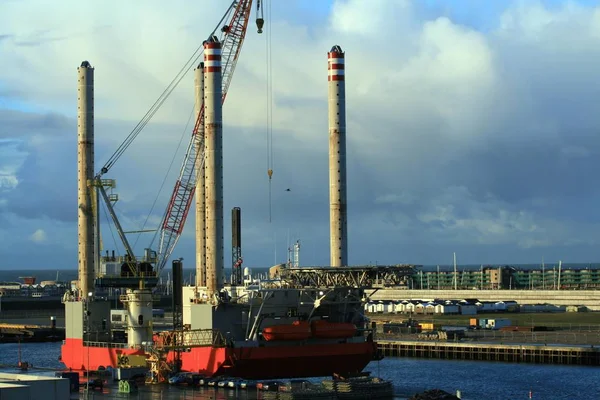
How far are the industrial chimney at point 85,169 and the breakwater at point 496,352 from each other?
33.6 meters

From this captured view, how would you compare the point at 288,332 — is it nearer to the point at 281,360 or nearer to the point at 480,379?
the point at 281,360

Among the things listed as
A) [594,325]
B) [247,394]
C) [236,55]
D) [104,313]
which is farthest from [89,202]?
[594,325]

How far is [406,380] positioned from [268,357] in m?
17.9

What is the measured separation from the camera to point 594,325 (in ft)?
509

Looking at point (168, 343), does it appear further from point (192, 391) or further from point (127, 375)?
point (192, 391)

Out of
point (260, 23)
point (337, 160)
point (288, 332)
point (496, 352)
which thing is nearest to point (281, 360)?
point (288, 332)

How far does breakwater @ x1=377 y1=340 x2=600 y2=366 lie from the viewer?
11594 centimetres

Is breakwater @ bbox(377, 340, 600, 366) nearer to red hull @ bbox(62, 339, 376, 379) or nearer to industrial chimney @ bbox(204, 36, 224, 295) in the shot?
red hull @ bbox(62, 339, 376, 379)

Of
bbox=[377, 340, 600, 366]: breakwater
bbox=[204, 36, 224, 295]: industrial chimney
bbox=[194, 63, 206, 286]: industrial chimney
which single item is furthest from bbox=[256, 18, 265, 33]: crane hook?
bbox=[377, 340, 600, 366]: breakwater

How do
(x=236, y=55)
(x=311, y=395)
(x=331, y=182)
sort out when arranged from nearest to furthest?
(x=311, y=395) → (x=331, y=182) → (x=236, y=55)

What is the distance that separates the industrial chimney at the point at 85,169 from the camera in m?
118

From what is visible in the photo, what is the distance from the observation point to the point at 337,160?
106 m

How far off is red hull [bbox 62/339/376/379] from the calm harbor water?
4652mm

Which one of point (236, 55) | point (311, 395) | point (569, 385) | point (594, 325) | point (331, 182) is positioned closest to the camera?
point (311, 395)
